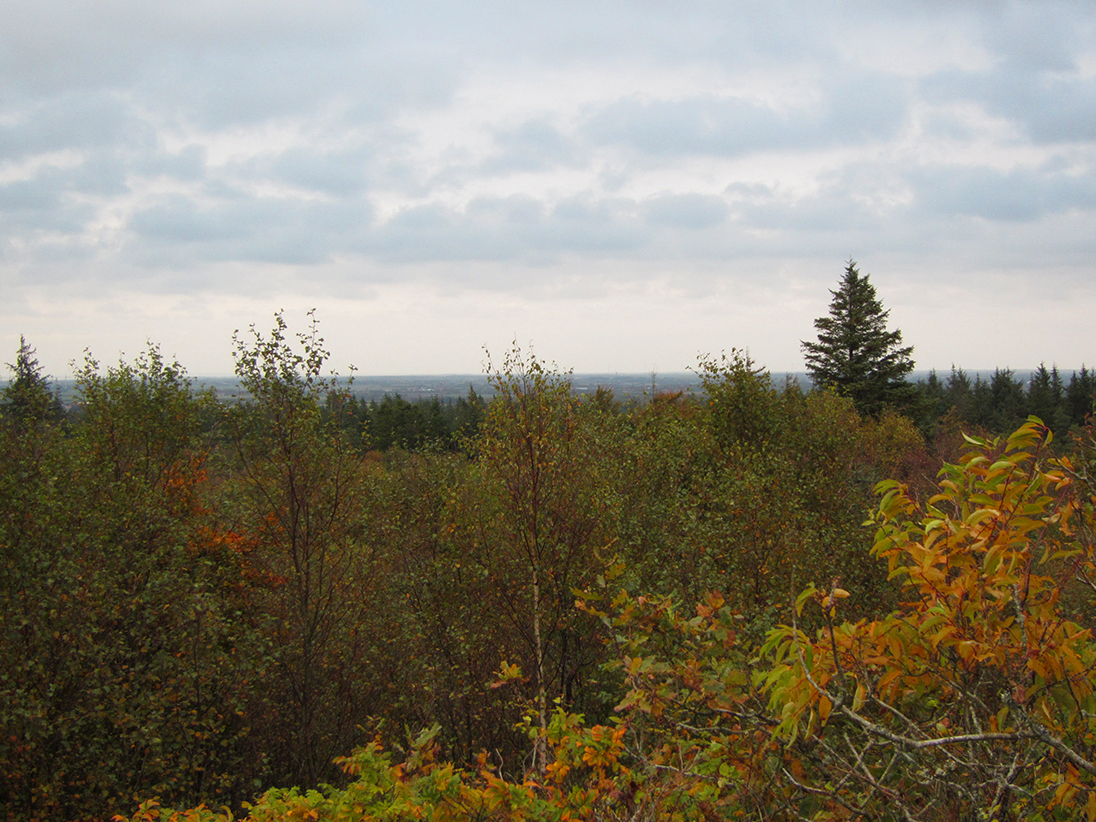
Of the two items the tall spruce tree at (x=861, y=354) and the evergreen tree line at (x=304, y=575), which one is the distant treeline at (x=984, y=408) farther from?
the evergreen tree line at (x=304, y=575)

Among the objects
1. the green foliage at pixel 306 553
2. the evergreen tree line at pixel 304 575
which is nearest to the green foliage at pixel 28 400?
the evergreen tree line at pixel 304 575

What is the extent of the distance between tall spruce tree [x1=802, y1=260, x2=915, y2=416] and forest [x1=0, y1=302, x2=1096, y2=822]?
28.0 meters

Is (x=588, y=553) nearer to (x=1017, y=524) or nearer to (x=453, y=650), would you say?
(x=453, y=650)

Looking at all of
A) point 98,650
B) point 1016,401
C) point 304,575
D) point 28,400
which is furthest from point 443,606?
point 1016,401

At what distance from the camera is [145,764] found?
10719 mm

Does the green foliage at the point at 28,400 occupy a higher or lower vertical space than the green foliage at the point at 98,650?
higher

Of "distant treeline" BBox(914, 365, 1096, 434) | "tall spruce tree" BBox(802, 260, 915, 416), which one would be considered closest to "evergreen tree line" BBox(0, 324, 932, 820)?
"tall spruce tree" BBox(802, 260, 915, 416)

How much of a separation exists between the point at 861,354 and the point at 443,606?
135 feet

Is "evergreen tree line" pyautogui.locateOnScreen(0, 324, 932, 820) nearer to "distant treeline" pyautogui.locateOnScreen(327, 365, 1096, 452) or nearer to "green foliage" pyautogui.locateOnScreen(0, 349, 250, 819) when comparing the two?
"green foliage" pyautogui.locateOnScreen(0, 349, 250, 819)

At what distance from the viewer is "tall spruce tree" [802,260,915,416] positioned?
46.8 meters

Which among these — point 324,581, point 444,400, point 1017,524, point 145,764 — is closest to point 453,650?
point 324,581

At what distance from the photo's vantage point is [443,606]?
51.8 ft

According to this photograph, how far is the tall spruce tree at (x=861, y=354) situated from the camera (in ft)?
154

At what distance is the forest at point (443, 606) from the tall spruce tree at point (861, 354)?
28045 mm
